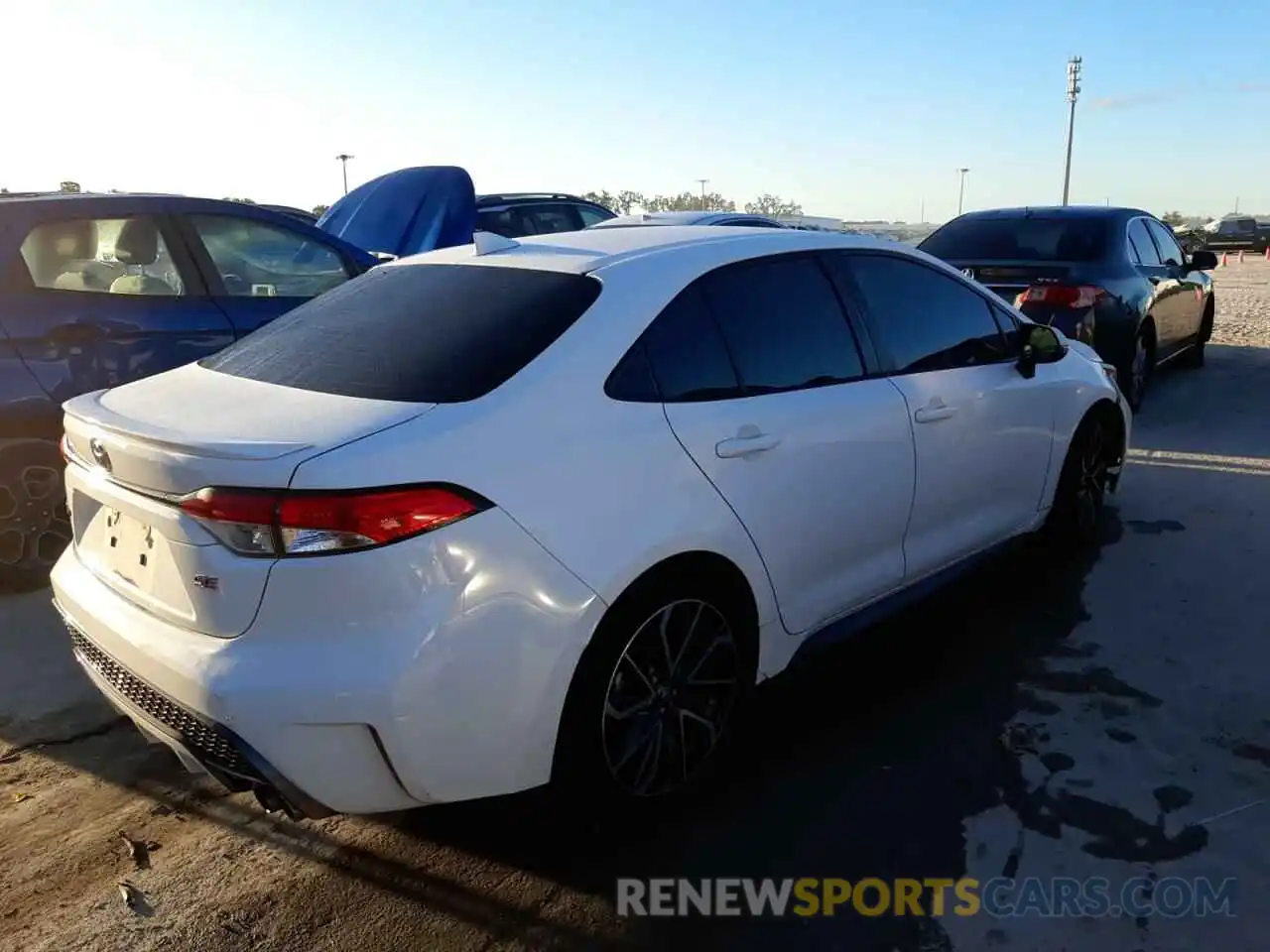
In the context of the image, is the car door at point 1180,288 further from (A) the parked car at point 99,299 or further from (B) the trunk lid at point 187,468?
(B) the trunk lid at point 187,468

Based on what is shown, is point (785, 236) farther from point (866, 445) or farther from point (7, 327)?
point (7, 327)

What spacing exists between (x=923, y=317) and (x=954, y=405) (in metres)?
0.36

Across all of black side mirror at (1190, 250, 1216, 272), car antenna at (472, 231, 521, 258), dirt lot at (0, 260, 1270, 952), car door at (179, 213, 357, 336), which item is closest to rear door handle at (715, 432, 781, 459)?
dirt lot at (0, 260, 1270, 952)

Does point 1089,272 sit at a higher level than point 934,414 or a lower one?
higher

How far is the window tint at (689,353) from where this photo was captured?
2879 millimetres

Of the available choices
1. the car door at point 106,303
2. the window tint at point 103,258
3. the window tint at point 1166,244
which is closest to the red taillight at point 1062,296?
the window tint at point 1166,244

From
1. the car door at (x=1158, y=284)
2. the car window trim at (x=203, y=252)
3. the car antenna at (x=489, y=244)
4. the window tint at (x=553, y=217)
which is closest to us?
the car antenna at (x=489, y=244)

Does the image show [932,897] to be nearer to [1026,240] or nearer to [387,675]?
[387,675]

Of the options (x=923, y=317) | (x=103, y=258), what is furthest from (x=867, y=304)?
(x=103, y=258)

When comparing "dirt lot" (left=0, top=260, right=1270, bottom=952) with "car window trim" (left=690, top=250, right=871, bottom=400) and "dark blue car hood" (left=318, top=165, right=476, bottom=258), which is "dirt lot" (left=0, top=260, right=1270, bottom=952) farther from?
"dark blue car hood" (left=318, top=165, right=476, bottom=258)

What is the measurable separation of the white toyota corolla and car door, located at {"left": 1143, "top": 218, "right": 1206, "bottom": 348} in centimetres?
616

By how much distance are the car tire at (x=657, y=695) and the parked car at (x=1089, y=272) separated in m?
5.20

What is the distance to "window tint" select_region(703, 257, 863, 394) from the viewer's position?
124 inches

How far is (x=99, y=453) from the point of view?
2.66 meters
